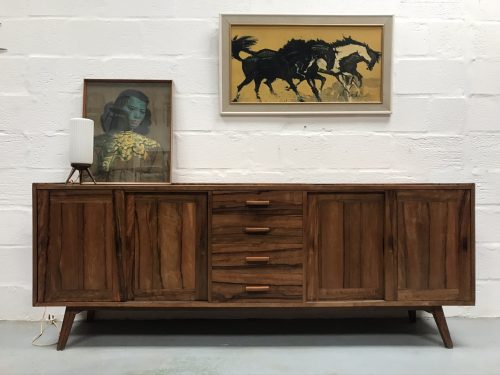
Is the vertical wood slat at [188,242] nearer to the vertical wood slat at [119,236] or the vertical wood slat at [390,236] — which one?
the vertical wood slat at [119,236]

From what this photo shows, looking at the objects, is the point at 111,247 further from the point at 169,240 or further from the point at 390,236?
the point at 390,236

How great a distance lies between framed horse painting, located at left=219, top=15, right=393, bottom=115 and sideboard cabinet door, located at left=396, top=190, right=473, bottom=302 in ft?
1.96

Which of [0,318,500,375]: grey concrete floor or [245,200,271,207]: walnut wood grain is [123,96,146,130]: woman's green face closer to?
[245,200,271,207]: walnut wood grain

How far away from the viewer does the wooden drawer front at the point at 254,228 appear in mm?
1841

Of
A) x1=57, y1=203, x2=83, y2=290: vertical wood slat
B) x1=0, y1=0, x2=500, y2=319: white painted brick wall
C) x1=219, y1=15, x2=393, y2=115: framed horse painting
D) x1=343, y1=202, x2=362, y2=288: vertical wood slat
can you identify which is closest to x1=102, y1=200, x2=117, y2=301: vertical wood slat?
x1=57, y1=203, x2=83, y2=290: vertical wood slat

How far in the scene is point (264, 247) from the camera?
1849 millimetres

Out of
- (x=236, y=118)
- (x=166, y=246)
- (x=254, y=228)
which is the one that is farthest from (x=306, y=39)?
(x=166, y=246)

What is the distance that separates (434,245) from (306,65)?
3.43 feet

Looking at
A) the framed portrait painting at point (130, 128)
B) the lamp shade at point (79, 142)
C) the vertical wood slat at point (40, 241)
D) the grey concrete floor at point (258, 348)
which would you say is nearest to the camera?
the grey concrete floor at point (258, 348)

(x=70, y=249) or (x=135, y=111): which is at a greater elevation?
(x=135, y=111)

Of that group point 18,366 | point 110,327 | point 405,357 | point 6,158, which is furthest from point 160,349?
point 6,158

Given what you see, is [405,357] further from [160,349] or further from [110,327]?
[110,327]

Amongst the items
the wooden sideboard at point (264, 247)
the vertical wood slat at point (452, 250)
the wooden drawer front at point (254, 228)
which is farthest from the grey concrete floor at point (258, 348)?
the wooden drawer front at point (254, 228)

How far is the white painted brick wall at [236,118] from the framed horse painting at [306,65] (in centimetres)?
6
